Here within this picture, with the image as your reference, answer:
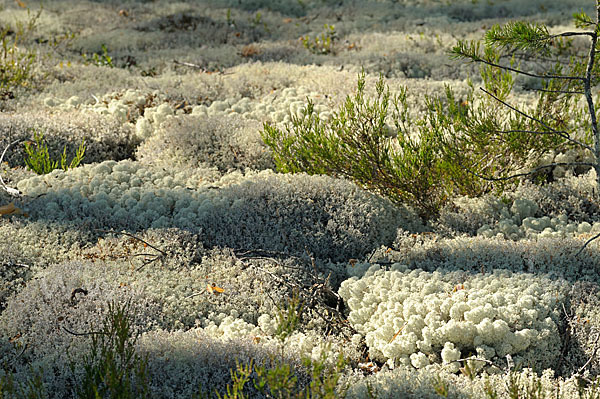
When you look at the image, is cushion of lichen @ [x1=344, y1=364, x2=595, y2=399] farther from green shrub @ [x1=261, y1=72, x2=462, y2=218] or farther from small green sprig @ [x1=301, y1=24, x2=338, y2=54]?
small green sprig @ [x1=301, y1=24, x2=338, y2=54]

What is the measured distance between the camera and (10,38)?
31.9ft

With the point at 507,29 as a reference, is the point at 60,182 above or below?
below

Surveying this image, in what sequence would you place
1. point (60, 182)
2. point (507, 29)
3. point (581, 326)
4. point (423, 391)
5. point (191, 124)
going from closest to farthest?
1. point (423, 391)
2. point (581, 326)
3. point (507, 29)
4. point (60, 182)
5. point (191, 124)

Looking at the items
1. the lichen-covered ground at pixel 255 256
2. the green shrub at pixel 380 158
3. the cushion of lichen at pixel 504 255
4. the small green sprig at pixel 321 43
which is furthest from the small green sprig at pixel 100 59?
the cushion of lichen at pixel 504 255

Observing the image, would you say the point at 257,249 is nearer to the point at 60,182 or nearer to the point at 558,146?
the point at 60,182

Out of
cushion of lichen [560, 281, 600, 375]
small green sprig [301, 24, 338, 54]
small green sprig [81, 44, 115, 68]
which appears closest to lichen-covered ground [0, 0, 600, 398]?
cushion of lichen [560, 281, 600, 375]

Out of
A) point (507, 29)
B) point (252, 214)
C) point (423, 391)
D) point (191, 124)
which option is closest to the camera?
point (423, 391)

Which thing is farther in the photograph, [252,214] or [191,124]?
[191,124]

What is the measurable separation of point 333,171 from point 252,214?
88 centimetres

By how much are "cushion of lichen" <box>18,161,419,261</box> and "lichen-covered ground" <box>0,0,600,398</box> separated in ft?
0.05

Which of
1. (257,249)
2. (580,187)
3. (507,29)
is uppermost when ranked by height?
(507,29)

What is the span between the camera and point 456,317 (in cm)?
327

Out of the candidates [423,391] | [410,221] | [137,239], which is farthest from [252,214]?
[423,391]

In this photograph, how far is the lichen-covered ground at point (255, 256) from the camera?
314cm
